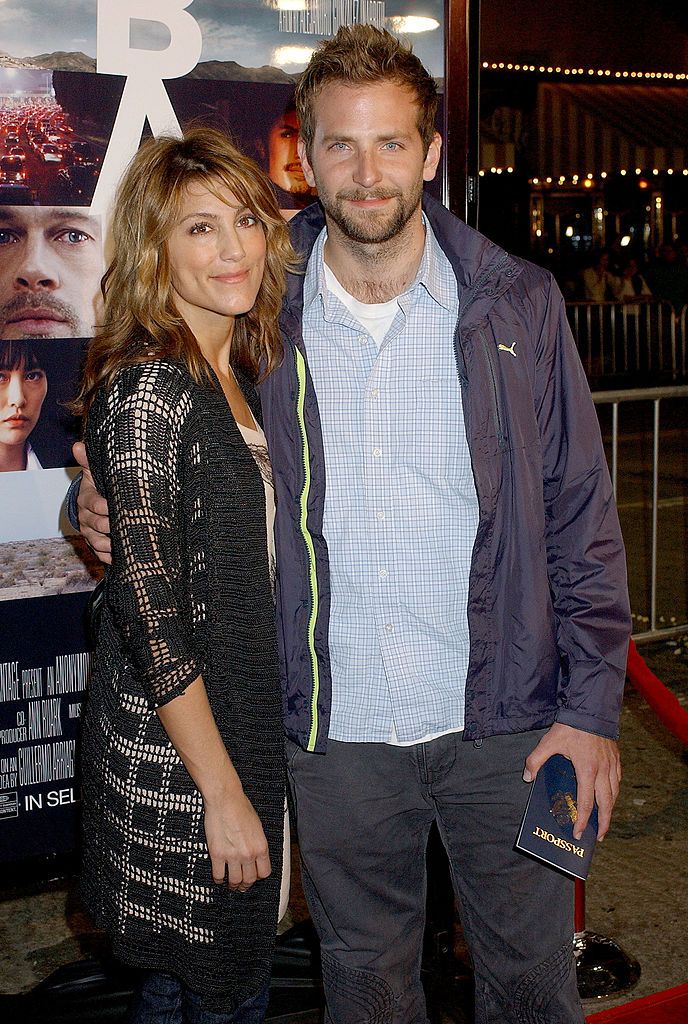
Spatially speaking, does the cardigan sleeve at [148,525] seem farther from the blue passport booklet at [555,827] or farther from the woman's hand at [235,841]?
the blue passport booklet at [555,827]

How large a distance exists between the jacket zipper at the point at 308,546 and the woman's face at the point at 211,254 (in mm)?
213

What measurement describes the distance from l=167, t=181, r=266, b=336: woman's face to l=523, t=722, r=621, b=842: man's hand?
1.06 metres

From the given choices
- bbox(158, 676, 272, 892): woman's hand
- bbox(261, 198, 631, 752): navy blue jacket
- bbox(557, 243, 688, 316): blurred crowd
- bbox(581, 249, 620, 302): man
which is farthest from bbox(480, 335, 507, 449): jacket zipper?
bbox(581, 249, 620, 302): man

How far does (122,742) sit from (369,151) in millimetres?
1268

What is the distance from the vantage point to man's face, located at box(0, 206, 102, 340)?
287 cm

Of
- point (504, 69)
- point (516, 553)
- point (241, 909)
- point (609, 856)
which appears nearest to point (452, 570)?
point (516, 553)

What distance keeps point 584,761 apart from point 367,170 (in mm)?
1277

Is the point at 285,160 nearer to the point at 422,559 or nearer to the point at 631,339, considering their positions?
the point at 422,559

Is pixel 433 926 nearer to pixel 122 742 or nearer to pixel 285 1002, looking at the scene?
pixel 285 1002

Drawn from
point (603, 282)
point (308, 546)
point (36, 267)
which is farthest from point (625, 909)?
point (603, 282)

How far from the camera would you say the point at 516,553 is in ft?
7.64

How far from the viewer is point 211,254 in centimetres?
217

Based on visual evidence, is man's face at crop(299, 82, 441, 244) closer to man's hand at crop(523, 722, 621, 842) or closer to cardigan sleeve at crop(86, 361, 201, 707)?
cardigan sleeve at crop(86, 361, 201, 707)

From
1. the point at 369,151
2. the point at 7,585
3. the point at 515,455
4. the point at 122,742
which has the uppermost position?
the point at 369,151
